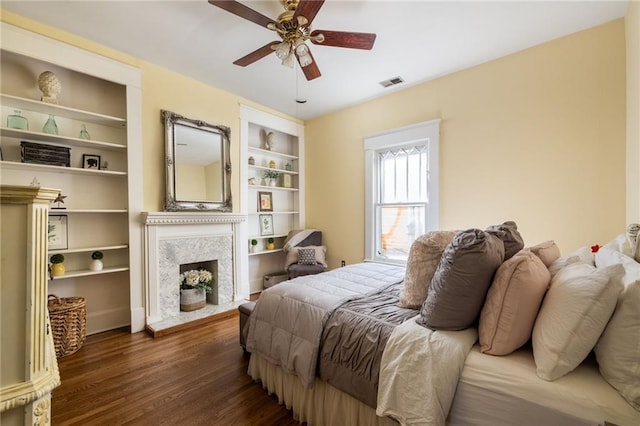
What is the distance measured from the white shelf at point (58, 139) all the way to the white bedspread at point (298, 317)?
2329mm

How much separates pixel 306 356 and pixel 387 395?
54 cm

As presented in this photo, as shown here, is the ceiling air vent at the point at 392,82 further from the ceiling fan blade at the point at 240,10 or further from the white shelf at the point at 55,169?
the white shelf at the point at 55,169

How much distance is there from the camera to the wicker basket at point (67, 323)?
7.61ft

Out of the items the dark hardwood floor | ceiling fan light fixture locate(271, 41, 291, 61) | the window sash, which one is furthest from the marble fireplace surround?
ceiling fan light fixture locate(271, 41, 291, 61)

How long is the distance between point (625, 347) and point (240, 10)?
8.33 feet

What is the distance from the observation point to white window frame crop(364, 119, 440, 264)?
133 inches

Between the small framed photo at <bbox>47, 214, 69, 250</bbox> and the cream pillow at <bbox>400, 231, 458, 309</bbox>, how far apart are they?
320 cm

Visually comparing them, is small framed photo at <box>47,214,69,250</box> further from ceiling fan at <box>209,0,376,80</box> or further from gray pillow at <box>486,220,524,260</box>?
gray pillow at <box>486,220,524,260</box>

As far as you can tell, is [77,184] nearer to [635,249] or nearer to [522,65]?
[635,249]

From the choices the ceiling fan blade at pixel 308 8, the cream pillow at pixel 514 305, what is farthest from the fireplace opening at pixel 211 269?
the cream pillow at pixel 514 305

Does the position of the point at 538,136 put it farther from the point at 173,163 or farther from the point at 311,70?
the point at 173,163

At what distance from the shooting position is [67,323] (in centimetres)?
237

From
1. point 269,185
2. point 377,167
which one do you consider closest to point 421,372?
point 377,167

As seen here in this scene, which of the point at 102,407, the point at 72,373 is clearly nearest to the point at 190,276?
the point at 72,373
